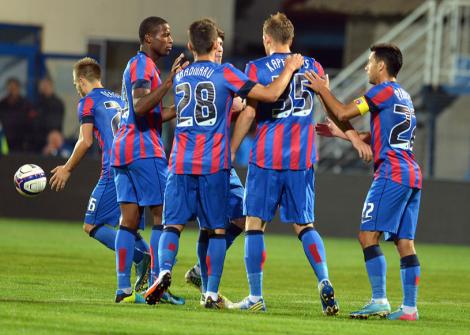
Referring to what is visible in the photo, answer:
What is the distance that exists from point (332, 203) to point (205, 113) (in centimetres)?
1097

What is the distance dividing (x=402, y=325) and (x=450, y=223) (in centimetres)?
1110

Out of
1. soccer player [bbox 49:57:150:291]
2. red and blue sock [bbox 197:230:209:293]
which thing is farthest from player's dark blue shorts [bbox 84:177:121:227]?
red and blue sock [bbox 197:230:209:293]

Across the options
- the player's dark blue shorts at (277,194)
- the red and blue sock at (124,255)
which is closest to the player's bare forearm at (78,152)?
the red and blue sock at (124,255)

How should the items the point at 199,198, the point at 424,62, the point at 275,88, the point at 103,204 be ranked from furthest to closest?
the point at 424,62, the point at 103,204, the point at 199,198, the point at 275,88

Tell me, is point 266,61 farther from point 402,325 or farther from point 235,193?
point 402,325

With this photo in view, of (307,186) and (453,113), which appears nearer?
(307,186)

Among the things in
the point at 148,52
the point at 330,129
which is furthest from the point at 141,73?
the point at 330,129

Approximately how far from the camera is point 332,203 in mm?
20438

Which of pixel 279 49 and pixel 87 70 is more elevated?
pixel 279 49

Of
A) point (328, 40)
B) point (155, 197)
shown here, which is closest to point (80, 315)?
point (155, 197)

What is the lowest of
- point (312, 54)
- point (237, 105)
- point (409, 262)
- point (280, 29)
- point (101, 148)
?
point (409, 262)

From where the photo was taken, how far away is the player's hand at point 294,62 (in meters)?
9.69

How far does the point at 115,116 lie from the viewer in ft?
36.2

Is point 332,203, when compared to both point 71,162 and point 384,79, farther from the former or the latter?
point 384,79
